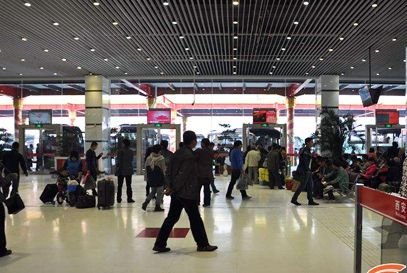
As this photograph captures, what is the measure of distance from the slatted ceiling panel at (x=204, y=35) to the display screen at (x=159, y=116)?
9.97 feet

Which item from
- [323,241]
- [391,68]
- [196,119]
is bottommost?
[323,241]

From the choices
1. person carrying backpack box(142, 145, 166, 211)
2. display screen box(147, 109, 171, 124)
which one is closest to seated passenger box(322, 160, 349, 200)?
person carrying backpack box(142, 145, 166, 211)

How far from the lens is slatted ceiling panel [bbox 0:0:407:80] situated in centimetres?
1042

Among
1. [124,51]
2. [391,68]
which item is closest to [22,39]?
[124,51]

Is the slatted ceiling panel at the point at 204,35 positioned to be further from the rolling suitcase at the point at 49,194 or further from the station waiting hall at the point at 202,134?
the rolling suitcase at the point at 49,194

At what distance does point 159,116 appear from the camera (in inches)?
837

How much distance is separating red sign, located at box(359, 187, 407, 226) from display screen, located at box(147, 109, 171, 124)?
17.3 metres

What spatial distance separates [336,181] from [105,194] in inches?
197

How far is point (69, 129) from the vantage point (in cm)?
2158

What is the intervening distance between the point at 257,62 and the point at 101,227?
1077cm

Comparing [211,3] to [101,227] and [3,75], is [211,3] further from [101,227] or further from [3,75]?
[3,75]

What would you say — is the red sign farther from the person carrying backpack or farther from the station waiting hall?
the person carrying backpack

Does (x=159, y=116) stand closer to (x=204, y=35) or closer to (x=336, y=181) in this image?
(x=204, y=35)

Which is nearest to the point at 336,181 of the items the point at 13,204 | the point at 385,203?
the point at 13,204
